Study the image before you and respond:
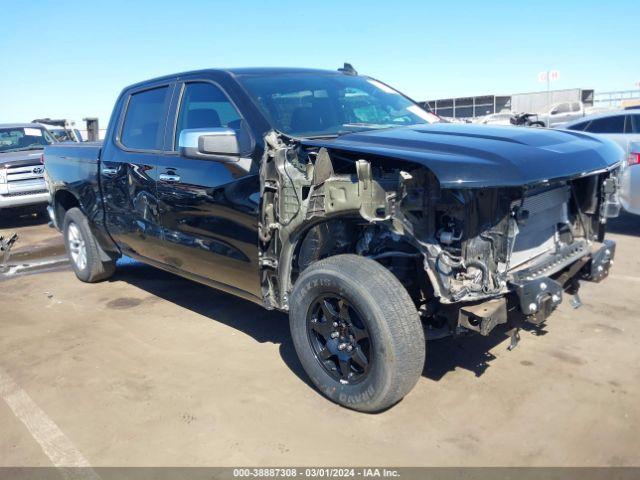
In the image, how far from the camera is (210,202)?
12.3 ft

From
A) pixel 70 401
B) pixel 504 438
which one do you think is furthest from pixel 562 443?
pixel 70 401

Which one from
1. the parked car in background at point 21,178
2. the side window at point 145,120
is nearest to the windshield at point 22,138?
the parked car in background at point 21,178

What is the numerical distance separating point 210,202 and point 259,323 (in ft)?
4.33

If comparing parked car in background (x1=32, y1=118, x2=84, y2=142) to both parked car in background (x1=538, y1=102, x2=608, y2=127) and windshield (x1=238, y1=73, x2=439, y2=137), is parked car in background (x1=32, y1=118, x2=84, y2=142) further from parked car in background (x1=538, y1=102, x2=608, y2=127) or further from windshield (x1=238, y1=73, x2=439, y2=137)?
parked car in background (x1=538, y1=102, x2=608, y2=127)

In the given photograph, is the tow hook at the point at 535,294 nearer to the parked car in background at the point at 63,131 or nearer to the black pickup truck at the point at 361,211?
the black pickup truck at the point at 361,211

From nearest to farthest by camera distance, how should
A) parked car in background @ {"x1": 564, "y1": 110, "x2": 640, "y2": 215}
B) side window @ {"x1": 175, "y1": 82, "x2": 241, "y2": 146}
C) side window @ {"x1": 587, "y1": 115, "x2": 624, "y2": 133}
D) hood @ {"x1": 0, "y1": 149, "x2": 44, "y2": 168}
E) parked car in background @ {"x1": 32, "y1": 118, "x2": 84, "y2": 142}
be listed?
side window @ {"x1": 175, "y1": 82, "x2": 241, "y2": 146}
parked car in background @ {"x1": 564, "y1": 110, "x2": 640, "y2": 215}
side window @ {"x1": 587, "y1": 115, "x2": 624, "y2": 133}
hood @ {"x1": 0, "y1": 149, "x2": 44, "y2": 168}
parked car in background @ {"x1": 32, "y1": 118, "x2": 84, "y2": 142}

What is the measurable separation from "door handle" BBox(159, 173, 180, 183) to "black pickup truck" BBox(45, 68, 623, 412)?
2 cm

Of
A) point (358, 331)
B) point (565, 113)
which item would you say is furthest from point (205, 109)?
point (565, 113)

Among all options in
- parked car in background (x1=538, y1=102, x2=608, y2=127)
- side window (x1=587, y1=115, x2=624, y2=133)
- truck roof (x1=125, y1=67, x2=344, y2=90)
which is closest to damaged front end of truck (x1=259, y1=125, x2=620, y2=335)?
truck roof (x1=125, y1=67, x2=344, y2=90)

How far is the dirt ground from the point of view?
286 cm

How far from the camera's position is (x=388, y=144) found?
300 cm

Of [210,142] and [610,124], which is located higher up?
[210,142]

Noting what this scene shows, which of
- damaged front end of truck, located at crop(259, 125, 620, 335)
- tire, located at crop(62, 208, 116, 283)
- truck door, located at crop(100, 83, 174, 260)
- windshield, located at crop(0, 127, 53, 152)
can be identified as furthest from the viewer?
windshield, located at crop(0, 127, 53, 152)

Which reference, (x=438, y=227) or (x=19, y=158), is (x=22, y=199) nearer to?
(x=19, y=158)
